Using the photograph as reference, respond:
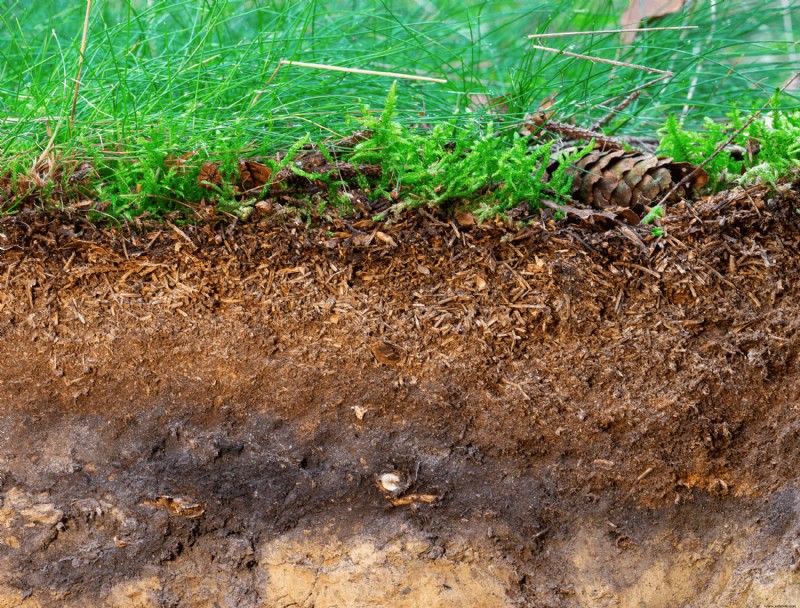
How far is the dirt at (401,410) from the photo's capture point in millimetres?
1193

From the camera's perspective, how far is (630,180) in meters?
1.37

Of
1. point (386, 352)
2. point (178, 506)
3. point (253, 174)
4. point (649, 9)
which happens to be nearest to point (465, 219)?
point (386, 352)

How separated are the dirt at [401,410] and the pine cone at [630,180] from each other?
0.35 feet

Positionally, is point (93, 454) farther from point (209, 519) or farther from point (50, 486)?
point (209, 519)

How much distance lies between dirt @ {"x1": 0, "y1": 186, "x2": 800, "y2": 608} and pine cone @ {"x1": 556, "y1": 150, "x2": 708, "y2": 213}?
0.35ft

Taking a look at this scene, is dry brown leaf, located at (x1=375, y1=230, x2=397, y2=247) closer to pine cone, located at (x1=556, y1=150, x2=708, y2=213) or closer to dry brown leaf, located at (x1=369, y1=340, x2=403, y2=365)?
dry brown leaf, located at (x1=369, y1=340, x2=403, y2=365)

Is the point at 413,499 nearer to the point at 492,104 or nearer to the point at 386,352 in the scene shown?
the point at 386,352

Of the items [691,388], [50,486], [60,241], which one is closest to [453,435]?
[691,388]

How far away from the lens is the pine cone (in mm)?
1362

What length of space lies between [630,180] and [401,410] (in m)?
0.69

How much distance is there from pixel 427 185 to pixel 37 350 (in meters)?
0.86

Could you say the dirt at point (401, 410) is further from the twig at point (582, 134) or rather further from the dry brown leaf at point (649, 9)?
the dry brown leaf at point (649, 9)

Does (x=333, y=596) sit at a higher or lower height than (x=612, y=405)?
lower

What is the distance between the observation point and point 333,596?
119 cm
